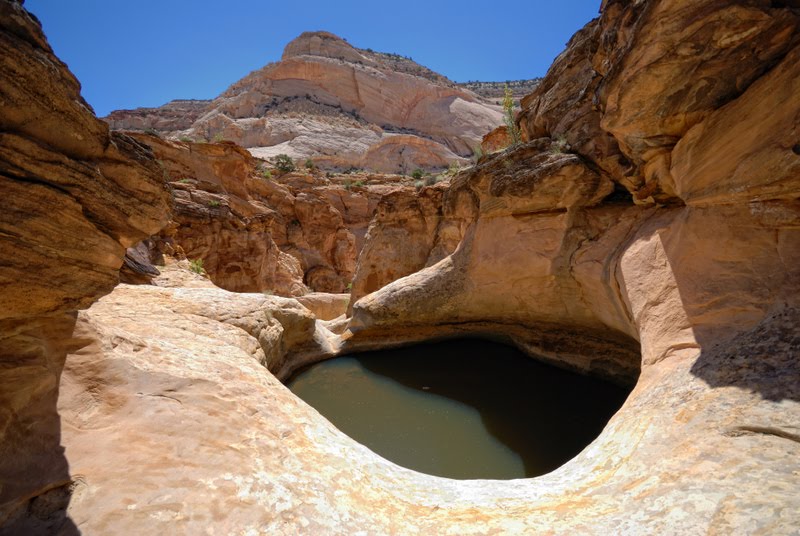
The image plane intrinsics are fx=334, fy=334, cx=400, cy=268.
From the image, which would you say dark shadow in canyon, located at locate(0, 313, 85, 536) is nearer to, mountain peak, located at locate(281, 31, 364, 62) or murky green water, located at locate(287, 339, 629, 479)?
murky green water, located at locate(287, 339, 629, 479)

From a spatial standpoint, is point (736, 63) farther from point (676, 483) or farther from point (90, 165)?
point (90, 165)

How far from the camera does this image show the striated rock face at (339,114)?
3856cm

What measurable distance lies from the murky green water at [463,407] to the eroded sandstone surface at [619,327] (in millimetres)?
1237

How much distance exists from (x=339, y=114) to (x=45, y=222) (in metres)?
49.5

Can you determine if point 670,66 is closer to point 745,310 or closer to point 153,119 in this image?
point 745,310

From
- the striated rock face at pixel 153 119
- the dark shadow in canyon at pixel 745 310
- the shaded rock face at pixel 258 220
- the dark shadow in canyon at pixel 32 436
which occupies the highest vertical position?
the striated rock face at pixel 153 119

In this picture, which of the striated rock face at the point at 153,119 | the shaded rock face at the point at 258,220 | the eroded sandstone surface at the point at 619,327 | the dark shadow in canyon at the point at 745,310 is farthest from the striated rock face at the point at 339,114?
the dark shadow in canyon at the point at 745,310

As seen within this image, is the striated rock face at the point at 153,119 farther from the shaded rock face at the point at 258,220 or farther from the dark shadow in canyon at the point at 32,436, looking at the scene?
the dark shadow in canyon at the point at 32,436

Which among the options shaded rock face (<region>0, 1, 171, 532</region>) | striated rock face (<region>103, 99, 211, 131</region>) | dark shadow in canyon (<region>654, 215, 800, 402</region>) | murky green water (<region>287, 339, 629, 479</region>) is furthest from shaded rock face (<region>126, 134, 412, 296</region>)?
striated rock face (<region>103, 99, 211, 131</region>)

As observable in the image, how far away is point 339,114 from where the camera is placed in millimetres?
46312

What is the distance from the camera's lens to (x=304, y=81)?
48312 millimetres

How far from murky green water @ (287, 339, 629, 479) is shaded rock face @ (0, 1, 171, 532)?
10.8 ft

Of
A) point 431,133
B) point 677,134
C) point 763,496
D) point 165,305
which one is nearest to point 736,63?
point 677,134

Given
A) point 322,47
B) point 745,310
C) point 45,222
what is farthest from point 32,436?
point 322,47
